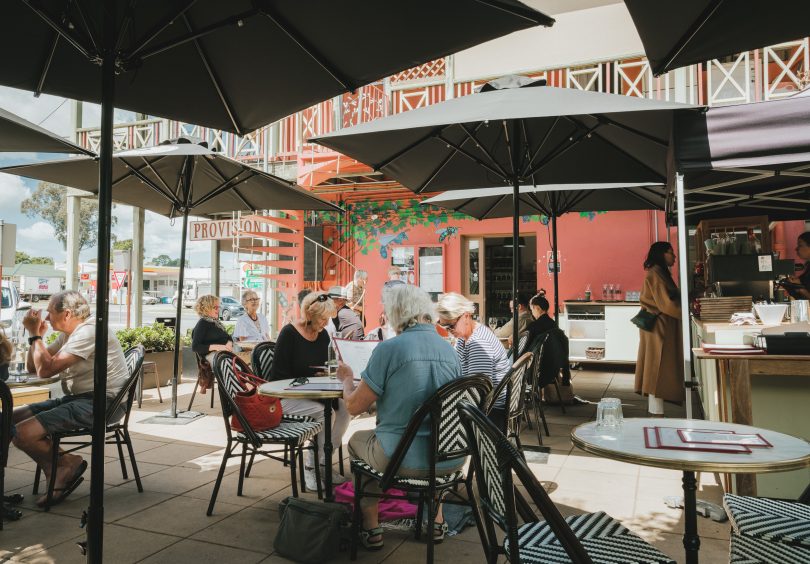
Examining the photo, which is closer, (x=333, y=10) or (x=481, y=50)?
(x=333, y=10)

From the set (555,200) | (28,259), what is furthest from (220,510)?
(28,259)

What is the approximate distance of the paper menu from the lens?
3.38m

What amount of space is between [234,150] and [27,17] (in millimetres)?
9465

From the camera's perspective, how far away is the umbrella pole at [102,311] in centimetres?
218

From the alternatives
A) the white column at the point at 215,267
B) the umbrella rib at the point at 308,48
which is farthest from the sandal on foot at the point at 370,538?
the white column at the point at 215,267

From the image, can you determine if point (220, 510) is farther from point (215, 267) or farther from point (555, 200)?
point (215, 267)

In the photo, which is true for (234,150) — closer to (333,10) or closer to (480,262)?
(480,262)

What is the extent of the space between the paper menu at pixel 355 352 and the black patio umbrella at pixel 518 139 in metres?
1.33

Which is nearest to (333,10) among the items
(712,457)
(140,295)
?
(712,457)

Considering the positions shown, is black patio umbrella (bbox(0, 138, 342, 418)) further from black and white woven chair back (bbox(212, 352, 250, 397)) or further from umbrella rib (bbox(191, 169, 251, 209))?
black and white woven chair back (bbox(212, 352, 250, 397))

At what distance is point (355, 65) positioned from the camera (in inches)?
125

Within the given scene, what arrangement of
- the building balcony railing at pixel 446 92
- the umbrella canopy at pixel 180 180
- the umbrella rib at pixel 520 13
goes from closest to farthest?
the umbrella rib at pixel 520 13, the umbrella canopy at pixel 180 180, the building balcony railing at pixel 446 92

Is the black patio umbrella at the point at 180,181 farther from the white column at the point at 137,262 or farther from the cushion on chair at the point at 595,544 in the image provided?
the white column at the point at 137,262

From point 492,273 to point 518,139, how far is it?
23.3ft
